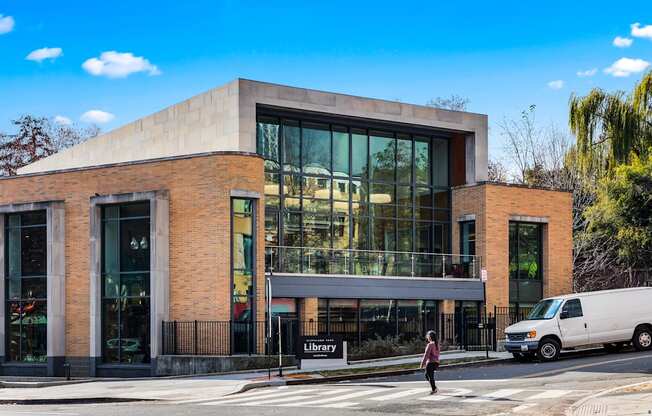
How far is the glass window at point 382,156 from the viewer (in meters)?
43.4

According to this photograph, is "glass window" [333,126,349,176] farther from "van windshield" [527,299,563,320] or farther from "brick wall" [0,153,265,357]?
"van windshield" [527,299,563,320]

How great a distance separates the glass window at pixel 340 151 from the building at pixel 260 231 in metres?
0.07

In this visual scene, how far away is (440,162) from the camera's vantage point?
4559cm

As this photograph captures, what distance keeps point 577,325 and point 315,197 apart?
13261 mm

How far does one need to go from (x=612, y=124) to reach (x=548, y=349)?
20376mm

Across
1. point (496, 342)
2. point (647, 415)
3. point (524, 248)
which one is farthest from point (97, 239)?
point (647, 415)

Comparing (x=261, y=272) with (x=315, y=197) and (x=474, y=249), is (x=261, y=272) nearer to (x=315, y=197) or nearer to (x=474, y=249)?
(x=315, y=197)

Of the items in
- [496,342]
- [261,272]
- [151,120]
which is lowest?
[496,342]

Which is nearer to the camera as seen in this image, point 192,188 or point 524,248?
point 192,188

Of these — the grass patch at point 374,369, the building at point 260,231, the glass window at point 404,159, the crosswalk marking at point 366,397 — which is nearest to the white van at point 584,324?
the grass patch at point 374,369

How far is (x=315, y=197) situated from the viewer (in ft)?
136

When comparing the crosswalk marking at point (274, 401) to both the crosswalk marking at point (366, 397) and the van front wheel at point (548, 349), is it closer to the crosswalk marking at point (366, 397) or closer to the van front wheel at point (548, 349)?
the crosswalk marking at point (366, 397)

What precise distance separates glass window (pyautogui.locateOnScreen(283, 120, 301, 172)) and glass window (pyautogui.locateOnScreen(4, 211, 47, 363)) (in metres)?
9.77

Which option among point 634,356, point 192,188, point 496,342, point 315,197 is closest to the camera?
point 634,356
